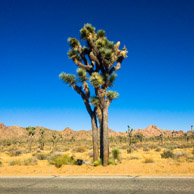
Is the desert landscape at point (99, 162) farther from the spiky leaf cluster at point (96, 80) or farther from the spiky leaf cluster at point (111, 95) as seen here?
the spiky leaf cluster at point (96, 80)

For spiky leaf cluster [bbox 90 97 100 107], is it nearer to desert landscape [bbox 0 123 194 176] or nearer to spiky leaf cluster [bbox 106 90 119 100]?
spiky leaf cluster [bbox 106 90 119 100]

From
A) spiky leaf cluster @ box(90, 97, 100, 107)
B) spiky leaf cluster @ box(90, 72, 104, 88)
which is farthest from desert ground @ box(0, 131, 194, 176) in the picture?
spiky leaf cluster @ box(90, 72, 104, 88)

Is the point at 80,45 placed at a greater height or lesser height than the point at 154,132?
greater

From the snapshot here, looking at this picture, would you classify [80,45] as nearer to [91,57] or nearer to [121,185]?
[91,57]

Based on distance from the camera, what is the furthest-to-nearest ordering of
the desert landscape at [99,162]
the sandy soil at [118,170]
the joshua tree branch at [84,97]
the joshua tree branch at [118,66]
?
the joshua tree branch at [84,97], the joshua tree branch at [118,66], the desert landscape at [99,162], the sandy soil at [118,170]

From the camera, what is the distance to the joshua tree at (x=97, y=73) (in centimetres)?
1088

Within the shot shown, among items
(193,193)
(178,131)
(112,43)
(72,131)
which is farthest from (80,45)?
(178,131)

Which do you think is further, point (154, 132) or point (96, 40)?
point (154, 132)

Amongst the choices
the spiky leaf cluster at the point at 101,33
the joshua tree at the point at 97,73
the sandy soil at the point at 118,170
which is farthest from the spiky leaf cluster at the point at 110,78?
the sandy soil at the point at 118,170

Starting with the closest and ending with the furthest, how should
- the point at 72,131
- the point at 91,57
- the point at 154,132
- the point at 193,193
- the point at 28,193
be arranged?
the point at 193,193, the point at 28,193, the point at 91,57, the point at 72,131, the point at 154,132

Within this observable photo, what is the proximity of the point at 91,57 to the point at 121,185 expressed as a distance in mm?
7991

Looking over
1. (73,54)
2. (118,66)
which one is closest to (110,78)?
(118,66)

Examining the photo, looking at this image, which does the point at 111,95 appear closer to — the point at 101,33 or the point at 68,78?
the point at 68,78

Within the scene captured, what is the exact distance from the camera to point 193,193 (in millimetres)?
4730
